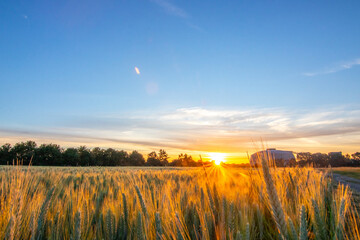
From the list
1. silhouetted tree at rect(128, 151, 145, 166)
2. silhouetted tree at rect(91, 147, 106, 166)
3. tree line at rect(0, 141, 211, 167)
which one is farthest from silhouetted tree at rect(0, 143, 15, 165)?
silhouetted tree at rect(128, 151, 145, 166)

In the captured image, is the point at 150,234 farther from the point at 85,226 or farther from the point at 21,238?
the point at 21,238

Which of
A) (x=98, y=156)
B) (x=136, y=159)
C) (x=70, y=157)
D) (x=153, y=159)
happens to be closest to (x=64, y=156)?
(x=70, y=157)

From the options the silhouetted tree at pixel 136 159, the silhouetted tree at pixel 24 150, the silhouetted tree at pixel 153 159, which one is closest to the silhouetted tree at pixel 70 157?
the silhouetted tree at pixel 24 150

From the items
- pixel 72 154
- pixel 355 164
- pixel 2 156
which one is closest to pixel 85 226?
pixel 355 164

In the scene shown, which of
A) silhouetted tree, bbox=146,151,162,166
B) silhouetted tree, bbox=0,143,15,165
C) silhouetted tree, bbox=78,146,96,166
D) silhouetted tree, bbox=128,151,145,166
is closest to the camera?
silhouetted tree, bbox=0,143,15,165

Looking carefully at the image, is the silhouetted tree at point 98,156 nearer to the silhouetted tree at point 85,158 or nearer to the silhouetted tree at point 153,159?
the silhouetted tree at point 85,158

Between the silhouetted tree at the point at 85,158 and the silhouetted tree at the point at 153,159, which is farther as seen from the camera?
the silhouetted tree at the point at 153,159

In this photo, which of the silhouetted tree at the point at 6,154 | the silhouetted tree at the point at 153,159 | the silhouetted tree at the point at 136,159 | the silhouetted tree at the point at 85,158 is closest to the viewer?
the silhouetted tree at the point at 6,154

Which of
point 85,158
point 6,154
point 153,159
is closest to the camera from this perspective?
point 6,154

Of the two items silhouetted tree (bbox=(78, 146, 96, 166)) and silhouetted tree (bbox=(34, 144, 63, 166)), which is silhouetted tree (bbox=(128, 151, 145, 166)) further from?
silhouetted tree (bbox=(34, 144, 63, 166))

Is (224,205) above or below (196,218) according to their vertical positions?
above

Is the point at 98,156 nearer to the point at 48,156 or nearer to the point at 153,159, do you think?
the point at 48,156

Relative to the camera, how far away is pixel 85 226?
5.61 feet

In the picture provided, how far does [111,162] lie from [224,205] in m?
93.0
